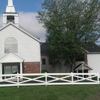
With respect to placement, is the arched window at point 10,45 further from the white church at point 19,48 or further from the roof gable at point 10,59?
the roof gable at point 10,59

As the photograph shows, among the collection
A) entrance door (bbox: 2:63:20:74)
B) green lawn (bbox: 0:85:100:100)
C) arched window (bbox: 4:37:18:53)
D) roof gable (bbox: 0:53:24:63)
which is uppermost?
arched window (bbox: 4:37:18:53)

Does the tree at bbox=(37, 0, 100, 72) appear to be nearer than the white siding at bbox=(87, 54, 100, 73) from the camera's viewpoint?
Yes

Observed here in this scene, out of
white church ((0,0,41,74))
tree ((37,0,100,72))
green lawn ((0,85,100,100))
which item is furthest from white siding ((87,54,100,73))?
green lawn ((0,85,100,100))

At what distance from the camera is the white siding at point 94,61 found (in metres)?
45.9

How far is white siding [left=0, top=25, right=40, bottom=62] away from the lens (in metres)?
38.4

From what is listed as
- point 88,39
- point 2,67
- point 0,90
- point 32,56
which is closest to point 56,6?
point 88,39

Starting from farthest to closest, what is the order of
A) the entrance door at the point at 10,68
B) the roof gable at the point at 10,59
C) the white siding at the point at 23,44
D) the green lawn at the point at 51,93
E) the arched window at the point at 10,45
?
the white siding at the point at 23,44 < the arched window at the point at 10,45 < the entrance door at the point at 10,68 < the roof gable at the point at 10,59 < the green lawn at the point at 51,93

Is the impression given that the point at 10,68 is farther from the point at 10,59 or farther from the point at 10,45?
the point at 10,45

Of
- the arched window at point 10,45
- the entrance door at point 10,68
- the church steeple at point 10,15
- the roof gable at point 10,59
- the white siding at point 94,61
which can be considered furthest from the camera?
the white siding at point 94,61

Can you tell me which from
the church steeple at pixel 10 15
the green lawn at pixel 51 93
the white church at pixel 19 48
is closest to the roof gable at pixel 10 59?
the white church at pixel 19 48

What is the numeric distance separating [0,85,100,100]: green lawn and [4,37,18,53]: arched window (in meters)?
17.9

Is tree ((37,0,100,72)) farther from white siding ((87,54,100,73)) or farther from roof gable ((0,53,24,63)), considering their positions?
roof gable ((0,53,24,63))

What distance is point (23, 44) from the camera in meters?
38.7

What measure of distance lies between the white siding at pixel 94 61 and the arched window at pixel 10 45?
14.9m
